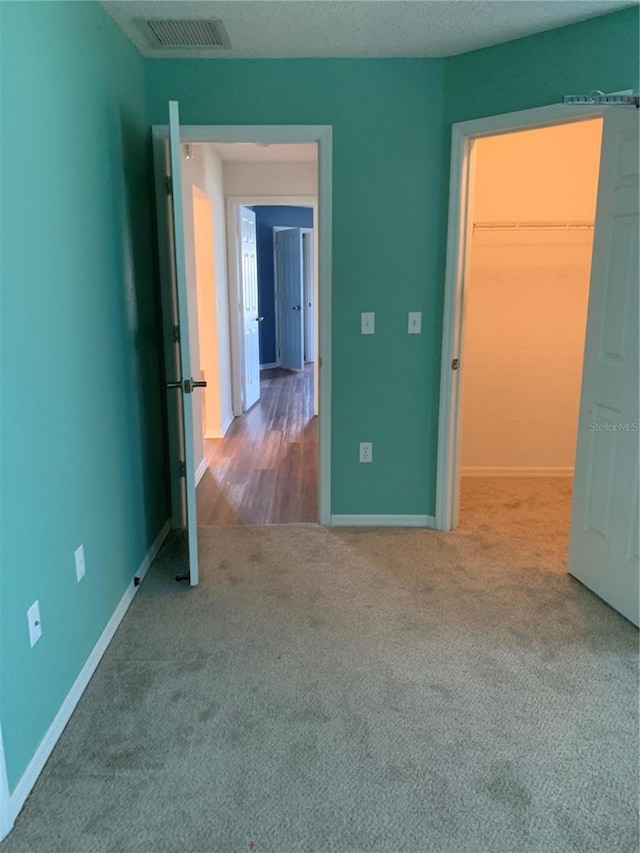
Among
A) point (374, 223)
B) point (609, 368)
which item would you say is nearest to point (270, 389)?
point (374, 223)

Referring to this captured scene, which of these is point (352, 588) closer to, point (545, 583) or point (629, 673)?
point (545, 583)

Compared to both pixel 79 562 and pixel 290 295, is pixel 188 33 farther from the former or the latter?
pixel 290 295

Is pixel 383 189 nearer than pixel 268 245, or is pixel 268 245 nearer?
pixel 383 189

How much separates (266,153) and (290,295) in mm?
3771

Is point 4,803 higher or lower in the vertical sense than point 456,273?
lower

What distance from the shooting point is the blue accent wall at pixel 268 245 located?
903cm

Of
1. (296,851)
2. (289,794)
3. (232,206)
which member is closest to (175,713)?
(289,794)

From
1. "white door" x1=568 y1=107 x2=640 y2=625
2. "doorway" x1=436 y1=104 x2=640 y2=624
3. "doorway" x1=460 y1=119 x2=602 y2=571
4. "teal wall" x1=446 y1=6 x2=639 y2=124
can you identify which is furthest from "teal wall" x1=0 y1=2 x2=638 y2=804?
"doorway" x1=460 y1=119 x2=602 y2=571

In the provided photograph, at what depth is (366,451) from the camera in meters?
3.51

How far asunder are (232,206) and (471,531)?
4137 mm

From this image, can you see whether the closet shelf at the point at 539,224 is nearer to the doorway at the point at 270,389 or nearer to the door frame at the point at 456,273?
the door frame at the point at 456,273

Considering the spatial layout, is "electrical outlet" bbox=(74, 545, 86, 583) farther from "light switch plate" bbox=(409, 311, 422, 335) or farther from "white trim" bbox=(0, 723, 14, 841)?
"light switch plate" bbox=(409, 311, 422, 335)

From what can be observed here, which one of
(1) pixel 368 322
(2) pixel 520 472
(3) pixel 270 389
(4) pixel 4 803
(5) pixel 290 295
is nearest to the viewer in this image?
(4) pixel 4 803

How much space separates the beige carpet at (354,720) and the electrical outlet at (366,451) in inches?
26.1
